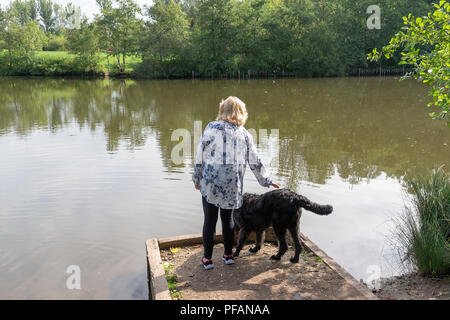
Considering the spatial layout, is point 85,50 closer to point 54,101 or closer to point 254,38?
point 254,38

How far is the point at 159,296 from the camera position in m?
3.59

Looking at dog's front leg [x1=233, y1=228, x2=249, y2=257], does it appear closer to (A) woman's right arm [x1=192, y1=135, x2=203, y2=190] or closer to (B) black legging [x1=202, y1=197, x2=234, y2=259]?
(B) black legging [x1=202, y1=197, x2=234, y2=259]

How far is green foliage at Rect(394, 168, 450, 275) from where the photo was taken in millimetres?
3934

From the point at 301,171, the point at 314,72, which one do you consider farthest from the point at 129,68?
the point at 301,171

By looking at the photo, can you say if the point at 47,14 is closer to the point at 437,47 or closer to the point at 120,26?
the point at 120,26

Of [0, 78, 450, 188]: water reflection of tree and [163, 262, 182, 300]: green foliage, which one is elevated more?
[0, 78, 450, 188]: water reflection of tree

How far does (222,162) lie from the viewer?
152 inches

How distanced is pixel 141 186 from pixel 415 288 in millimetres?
5565

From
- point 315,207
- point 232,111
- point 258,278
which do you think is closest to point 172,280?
point 258,278

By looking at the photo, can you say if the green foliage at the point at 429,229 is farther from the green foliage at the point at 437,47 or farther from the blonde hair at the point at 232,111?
the blonde hair at the point at 232,111

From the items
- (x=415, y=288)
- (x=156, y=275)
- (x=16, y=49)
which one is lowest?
(x=415, y=288)

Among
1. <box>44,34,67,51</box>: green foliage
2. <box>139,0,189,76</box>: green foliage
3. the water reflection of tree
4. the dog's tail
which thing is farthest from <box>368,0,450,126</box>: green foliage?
<box>44,34,67,51</box>: green foliage

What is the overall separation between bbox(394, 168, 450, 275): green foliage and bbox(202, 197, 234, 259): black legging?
6.54 ft

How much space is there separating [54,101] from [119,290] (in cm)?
2306
